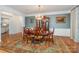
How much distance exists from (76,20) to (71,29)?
1.02m

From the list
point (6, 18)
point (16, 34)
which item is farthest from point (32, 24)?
point (6, 18)

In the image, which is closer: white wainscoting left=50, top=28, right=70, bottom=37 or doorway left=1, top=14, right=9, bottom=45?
doorway left=1, top=14, right=9, bottom=45

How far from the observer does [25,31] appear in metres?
6.32

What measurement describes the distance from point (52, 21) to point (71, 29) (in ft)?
4.20

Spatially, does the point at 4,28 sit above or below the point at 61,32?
above

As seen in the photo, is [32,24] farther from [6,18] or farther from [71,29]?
[71,29]

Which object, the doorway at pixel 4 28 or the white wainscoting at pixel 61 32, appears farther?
the white wainscoting at pixel 61 32

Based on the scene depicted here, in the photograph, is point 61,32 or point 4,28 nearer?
point 4,28
